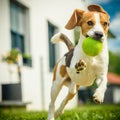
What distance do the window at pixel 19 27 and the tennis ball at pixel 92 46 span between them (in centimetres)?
276

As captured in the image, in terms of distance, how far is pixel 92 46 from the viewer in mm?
2443

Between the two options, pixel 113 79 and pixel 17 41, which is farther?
pixel 113 79

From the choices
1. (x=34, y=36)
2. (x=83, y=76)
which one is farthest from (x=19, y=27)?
(x=83, y=76)

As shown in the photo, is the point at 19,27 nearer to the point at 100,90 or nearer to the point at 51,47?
the point at 51,47

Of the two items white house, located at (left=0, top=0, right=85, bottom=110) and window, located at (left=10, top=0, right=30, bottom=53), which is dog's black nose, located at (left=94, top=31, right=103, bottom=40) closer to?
white house, located at (left=0, top=0, right=85, bottom=110)

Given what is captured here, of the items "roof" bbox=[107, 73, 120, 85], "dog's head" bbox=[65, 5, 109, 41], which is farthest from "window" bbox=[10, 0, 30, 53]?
"roof" bbox=[107, 73, 120, 85]

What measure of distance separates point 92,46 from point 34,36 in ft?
10.6

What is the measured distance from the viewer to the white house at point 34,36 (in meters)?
4.95

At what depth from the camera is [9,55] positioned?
4887 mm

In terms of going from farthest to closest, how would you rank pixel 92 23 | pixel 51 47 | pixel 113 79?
pixel 113 79
pixel 51 47
pixel 92 23

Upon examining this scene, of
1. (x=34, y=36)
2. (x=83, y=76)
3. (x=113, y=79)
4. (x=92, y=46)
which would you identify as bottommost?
(x=113, y=79)

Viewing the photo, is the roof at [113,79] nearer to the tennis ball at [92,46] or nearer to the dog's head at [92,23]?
the dog's head at [92,23]

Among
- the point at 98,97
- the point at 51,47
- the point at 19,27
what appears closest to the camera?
the point at 98,97

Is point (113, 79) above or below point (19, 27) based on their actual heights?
below
